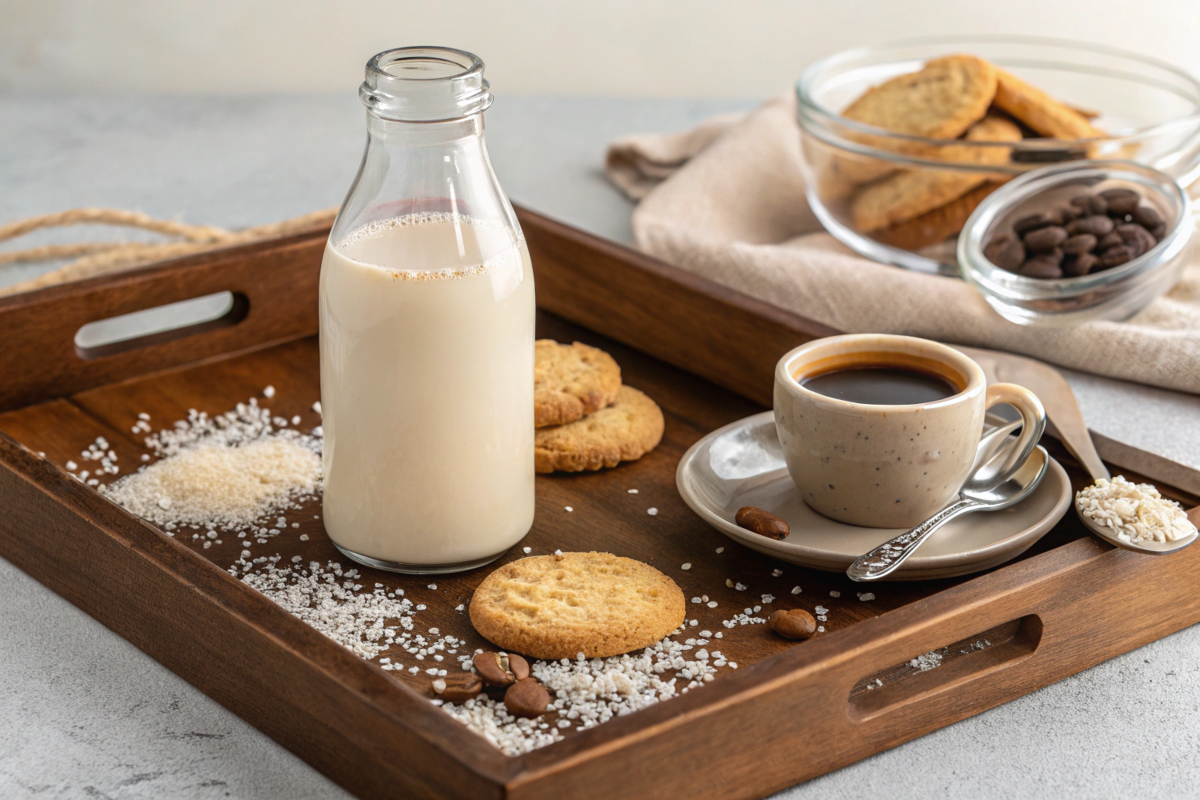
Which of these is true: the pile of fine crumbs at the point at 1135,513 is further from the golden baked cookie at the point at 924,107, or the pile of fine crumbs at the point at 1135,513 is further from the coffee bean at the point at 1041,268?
the golden baked cookie at the point at 924,107

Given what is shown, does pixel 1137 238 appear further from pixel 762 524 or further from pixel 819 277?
pixel 762 524

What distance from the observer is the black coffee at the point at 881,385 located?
2.88 feet

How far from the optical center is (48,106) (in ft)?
7.43

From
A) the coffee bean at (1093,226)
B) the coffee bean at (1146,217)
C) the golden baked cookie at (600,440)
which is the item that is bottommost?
the golden baked cookie at (600,440)

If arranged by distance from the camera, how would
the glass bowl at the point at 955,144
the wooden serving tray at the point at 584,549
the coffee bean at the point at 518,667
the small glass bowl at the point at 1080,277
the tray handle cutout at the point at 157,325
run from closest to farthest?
1. the wooden serving tray at the point at 584,549
2. the coffee bean at the point at 518,667
3. the tray handle cutout at the point at 157,325
4. the small glass bowl at the point at 1080,277
5. the glass bowl at the point at 955,144

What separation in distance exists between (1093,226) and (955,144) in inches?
7.3

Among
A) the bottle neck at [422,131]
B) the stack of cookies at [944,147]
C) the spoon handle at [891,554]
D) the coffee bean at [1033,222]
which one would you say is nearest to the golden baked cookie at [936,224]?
the stack of cookies at [944,147]

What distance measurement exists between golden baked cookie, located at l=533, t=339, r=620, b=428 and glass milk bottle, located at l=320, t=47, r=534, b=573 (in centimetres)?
16

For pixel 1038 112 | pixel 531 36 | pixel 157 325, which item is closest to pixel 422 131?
pixel 157 325

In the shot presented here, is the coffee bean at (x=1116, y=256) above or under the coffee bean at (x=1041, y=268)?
above

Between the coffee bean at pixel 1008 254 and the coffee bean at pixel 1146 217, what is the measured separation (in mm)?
129

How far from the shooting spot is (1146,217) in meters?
1.34

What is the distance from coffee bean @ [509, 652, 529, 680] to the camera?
748 mm

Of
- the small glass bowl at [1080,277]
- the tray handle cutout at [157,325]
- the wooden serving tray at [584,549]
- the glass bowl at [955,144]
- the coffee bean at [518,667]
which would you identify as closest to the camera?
the wooden serving tray at [584,549]
